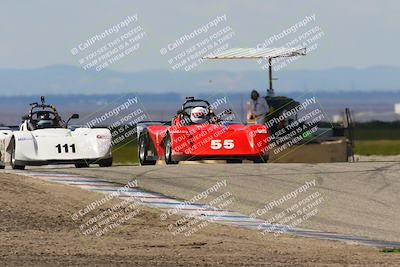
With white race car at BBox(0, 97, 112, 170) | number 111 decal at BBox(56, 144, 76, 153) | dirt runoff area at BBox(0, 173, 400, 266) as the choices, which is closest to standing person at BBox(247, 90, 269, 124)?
white race car at BBox(0, 97, 112, 170)

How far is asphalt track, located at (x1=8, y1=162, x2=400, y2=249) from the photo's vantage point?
21.1 m

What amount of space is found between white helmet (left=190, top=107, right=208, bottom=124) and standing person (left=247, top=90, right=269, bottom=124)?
7.66 feet

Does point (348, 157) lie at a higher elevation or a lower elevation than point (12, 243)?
lower

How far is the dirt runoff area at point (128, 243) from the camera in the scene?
15.3m

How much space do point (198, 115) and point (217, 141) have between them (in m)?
1.33

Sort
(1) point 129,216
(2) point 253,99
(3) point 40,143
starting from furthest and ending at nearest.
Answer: (2) point 253,99, (3) point 40,143, (1) point 129,216

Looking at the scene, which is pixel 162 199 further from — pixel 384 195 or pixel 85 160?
pixel 85 160

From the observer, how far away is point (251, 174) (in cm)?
2516

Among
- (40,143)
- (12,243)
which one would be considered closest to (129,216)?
(12,243)

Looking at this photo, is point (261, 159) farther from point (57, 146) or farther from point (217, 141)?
point (57, 146)

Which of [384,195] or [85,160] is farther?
[85,160]

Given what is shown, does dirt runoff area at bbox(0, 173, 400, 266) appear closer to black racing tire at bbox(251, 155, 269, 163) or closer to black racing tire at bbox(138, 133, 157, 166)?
black racing tire at bbox(251, 155, 269, 163)

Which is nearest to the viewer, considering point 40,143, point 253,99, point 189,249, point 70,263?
point 70,263

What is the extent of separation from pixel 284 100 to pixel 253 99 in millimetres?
1715
